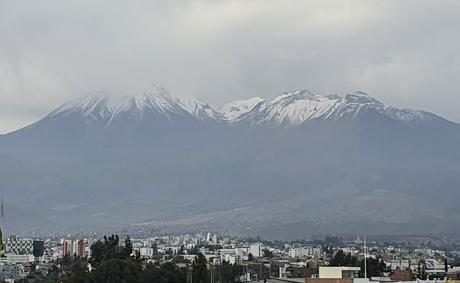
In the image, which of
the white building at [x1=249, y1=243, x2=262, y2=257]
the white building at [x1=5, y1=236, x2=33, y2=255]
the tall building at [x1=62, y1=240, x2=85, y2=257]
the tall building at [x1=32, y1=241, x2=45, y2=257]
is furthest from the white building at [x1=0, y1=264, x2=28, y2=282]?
the white building at [x1=249, y1=243, x2=262, y2=257]

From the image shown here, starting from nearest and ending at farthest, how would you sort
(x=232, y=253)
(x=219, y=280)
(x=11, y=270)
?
(x=219, y=280) < (x=11, y=270) < (x=232, y=253)

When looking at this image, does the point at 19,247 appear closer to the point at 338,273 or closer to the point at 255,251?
the point at 255,251

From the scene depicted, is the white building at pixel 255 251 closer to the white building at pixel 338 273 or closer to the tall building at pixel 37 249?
the tall building at pixel 37 249

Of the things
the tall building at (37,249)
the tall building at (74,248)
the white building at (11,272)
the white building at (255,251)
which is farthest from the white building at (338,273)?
the tall building at (37,249)

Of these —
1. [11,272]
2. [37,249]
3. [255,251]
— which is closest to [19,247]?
[37,249]

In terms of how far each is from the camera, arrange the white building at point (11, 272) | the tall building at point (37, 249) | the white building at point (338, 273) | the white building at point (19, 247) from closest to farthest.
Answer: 1. the white building at point (338, 273)
2. the white building at point (11, 272)
3. the white building at point (19, 247)
4. the tall building at point (37, 249)

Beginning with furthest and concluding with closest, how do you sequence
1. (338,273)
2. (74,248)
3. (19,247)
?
(19,247) < (74,248) < (338,273)

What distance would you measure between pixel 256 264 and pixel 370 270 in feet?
149

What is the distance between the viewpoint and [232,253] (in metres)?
159

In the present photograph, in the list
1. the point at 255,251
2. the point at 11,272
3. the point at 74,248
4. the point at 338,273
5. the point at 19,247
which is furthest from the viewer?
the point at 255,251

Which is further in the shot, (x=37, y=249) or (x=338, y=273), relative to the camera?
(x=37, y=249)

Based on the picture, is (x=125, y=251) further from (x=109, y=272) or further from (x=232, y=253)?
(x=232, y=253)

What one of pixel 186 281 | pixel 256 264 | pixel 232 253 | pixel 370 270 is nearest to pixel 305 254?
pixel 232 253

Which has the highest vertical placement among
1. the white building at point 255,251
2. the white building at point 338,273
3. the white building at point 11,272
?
the white building at point 255,251
